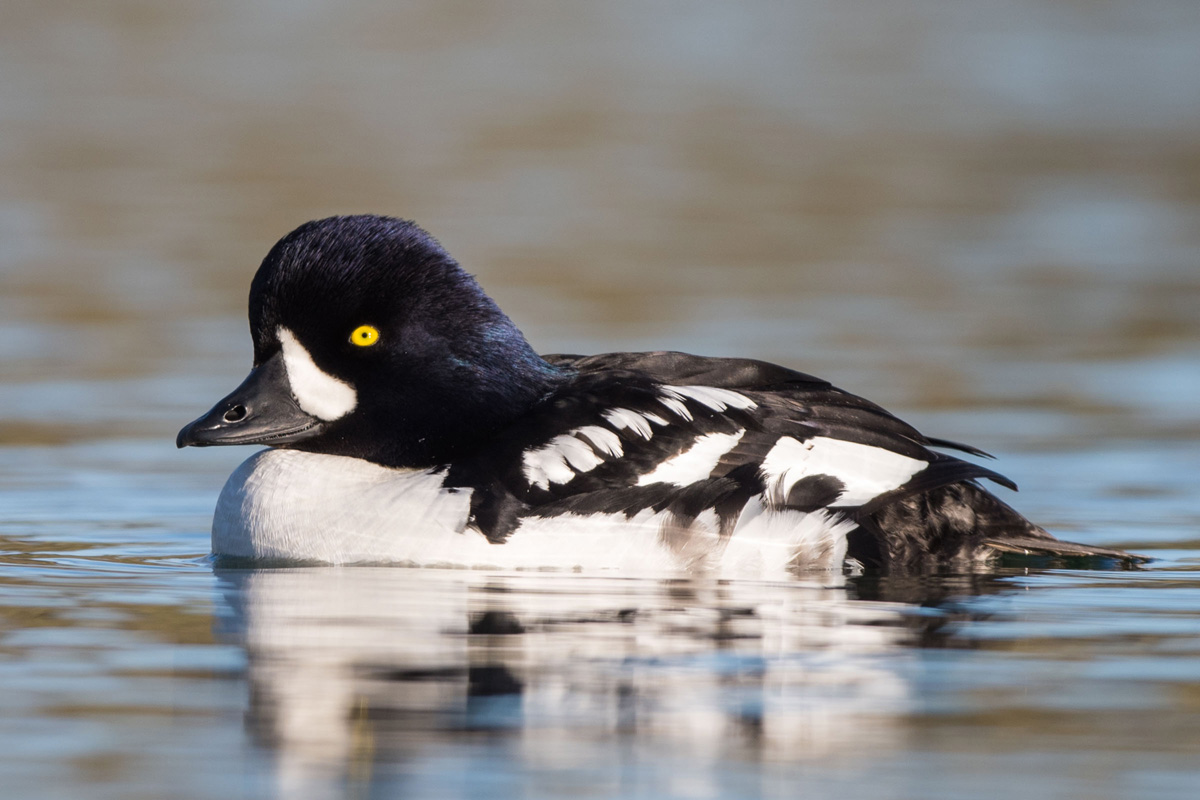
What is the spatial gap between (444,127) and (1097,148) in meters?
7.71

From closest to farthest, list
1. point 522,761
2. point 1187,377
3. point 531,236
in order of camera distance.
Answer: point 522,761
point 1187,377
point 531,236

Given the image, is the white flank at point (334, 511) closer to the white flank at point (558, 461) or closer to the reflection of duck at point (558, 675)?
the reflection of duck at point (558, 675)

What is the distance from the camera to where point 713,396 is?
7664mm

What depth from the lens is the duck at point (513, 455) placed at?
24.0 ft

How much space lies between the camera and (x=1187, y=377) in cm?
1217

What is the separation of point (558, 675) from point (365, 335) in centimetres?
242

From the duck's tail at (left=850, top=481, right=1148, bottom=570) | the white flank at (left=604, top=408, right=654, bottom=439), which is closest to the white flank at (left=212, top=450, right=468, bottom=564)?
the white flank at (left=604, top=408, right=654, bottom=439)

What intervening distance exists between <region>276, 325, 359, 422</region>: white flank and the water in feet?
2.14

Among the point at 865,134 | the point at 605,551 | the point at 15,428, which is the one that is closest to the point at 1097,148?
the point at 865,134

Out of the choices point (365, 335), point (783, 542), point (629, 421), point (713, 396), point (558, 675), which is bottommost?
point (558, 675)

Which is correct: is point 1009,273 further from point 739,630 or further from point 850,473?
point 739,630

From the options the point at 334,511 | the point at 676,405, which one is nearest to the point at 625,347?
the point at 676,405

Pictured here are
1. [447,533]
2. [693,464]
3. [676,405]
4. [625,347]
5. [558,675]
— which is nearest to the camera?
[558,675]

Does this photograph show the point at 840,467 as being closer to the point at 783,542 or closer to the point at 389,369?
the point at 783,542
